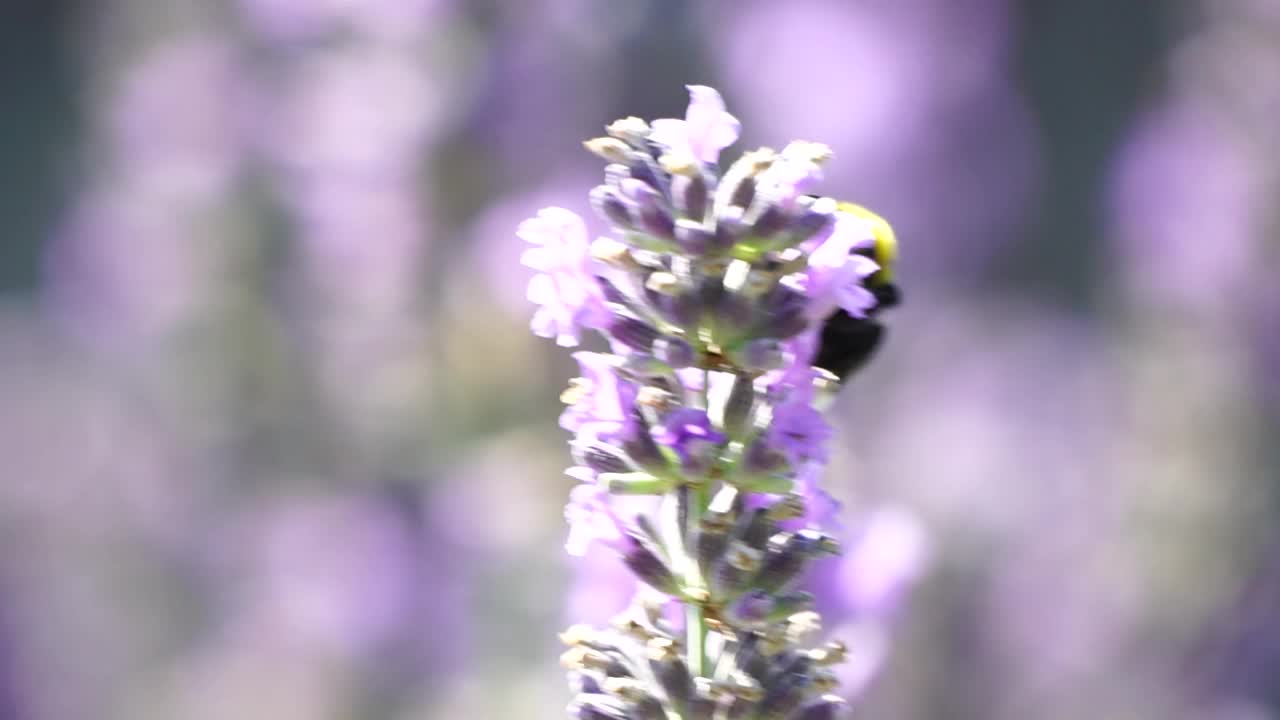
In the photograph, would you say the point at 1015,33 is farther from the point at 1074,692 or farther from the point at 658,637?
the point at 658,637

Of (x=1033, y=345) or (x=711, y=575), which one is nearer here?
(x=711, y=575)

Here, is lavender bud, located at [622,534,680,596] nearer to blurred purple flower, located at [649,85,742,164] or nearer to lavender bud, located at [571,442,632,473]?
lavender bud, located at [571,442,632,473]

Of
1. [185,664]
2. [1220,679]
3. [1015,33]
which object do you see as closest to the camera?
[1220,679]

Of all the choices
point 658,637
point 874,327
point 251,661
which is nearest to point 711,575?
point 658,637

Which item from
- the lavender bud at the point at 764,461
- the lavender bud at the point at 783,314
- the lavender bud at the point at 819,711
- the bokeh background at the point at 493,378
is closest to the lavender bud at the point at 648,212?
the lavender bud at the point at 783,314

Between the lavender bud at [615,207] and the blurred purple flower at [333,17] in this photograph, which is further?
the blurred purple flower at [333,17]

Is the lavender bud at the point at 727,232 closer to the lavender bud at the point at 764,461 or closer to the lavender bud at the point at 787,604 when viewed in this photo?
the lavender bud at the point at 764,461

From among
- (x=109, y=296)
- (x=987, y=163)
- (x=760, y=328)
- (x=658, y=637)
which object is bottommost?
(x=658, y=637)
